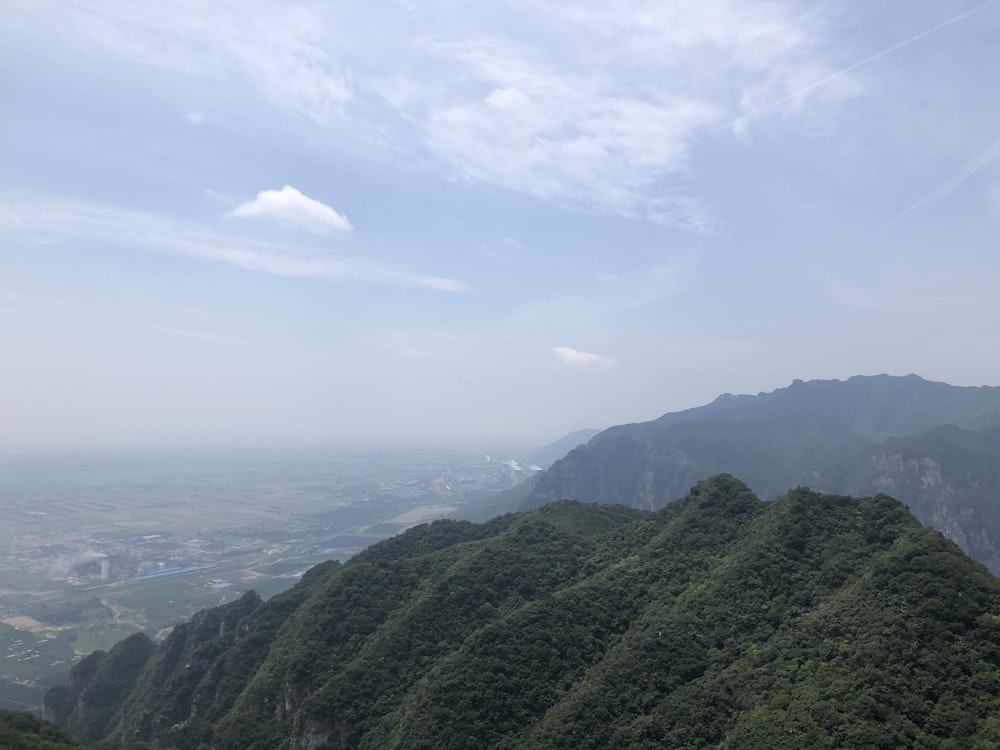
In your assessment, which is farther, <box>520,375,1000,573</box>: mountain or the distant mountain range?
the distant mountain range

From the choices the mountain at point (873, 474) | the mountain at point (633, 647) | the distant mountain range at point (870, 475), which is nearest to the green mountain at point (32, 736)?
the mountain at point (633, 647)

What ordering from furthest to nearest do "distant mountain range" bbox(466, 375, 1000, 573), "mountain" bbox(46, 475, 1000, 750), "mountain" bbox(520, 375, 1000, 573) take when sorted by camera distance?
"distant mountain range" bbox(466, 375, 1000, 573), "mountain" bbox(520, 375, 1000, 573), "mountain" bbox(46, 475, 1000, 750)

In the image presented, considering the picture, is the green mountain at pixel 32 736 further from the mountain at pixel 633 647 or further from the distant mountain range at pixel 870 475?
the distant mountain range at pixel 870 475

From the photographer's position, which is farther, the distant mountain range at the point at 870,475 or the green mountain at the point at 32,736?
the distant mountain range at the point at 870,475

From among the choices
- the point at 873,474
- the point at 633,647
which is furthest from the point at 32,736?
the point at 873,474

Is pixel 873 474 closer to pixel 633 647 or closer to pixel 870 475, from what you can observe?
pixel 870 475

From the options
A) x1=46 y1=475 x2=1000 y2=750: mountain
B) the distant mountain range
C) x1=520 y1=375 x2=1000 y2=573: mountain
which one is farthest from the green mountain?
x1=520 y1=375 x2=1000 y2=573: mountain

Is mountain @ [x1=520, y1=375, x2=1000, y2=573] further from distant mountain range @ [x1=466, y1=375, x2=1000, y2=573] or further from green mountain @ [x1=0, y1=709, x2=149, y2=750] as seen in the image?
green mountain @ [x1=0, y1=709, x2=149, y2=750]

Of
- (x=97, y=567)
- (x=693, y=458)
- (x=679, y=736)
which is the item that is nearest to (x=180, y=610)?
(x=97, y=567)
